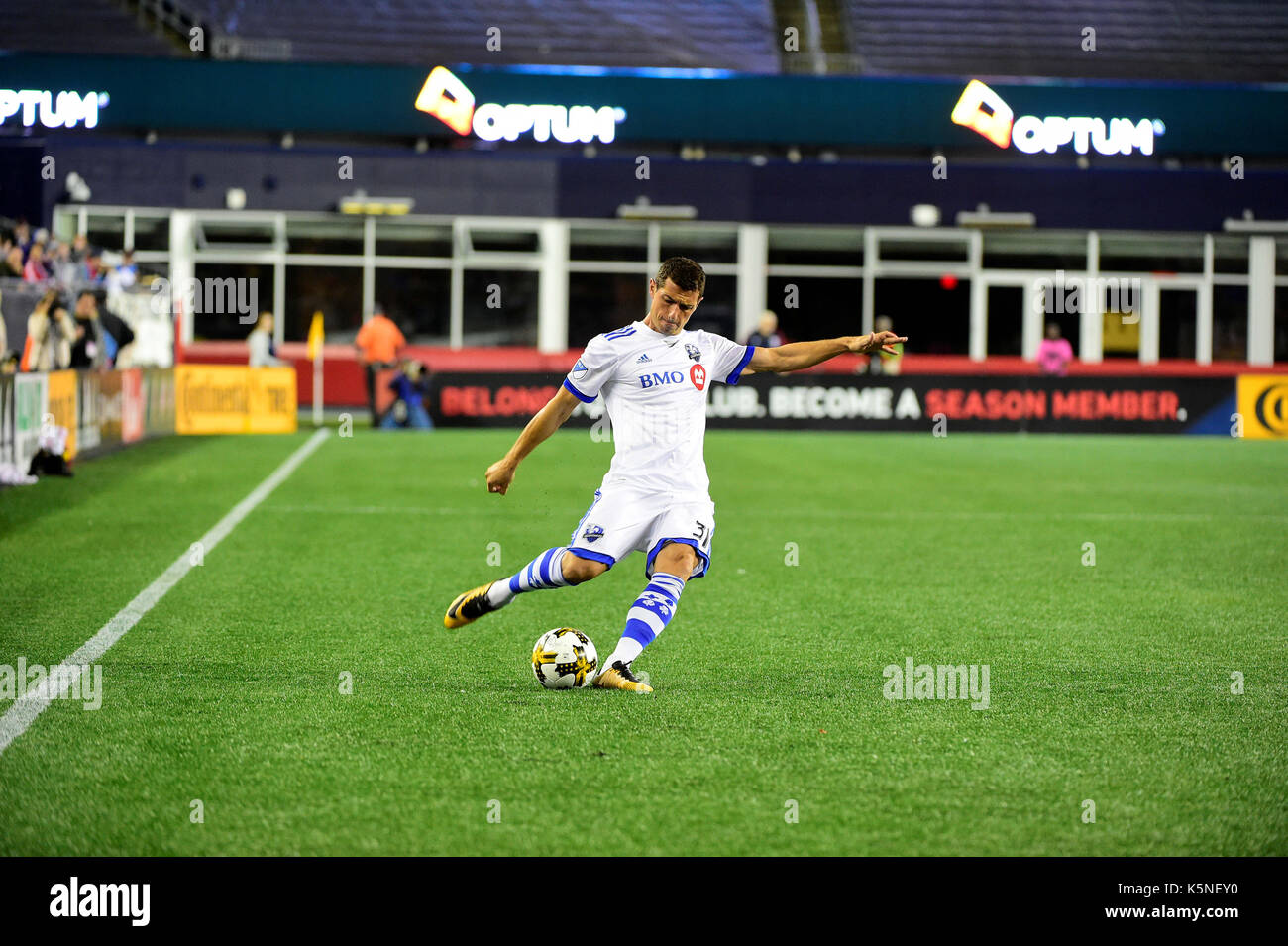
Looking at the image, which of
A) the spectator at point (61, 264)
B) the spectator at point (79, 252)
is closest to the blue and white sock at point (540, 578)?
the spectator at point (61, 264)

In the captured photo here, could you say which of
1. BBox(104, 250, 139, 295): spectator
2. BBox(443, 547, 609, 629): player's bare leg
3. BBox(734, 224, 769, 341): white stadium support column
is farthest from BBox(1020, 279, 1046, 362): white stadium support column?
BBox(443, 547, 609, 629): player's bare leg

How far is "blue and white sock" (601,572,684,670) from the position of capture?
6508 millimetres

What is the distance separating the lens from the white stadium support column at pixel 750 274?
109 ft

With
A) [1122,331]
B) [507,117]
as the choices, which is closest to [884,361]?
[1122,331]

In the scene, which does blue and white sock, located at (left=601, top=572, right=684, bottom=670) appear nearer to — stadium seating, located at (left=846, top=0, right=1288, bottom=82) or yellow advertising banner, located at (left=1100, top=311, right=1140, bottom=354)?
yellow advertising banner, located at (left=1100, top=311, right=1140, bottom=354)

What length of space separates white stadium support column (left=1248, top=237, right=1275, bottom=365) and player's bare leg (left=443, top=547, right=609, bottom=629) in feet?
101

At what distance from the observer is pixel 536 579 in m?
6.72

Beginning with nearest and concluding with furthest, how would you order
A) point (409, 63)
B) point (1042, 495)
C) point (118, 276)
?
point (1042, 495) → point (118, 276) → point (409, 63)

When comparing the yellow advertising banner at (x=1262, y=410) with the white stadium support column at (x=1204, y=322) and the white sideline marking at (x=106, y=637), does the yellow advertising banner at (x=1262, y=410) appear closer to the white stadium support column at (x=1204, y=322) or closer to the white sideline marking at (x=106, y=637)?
the white stadium support column at (x=1204, y=322)

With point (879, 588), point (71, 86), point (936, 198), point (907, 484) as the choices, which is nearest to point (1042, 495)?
point (907, 484)

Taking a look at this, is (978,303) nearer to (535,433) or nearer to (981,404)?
(981,404)

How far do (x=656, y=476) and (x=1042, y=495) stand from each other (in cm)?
1029
